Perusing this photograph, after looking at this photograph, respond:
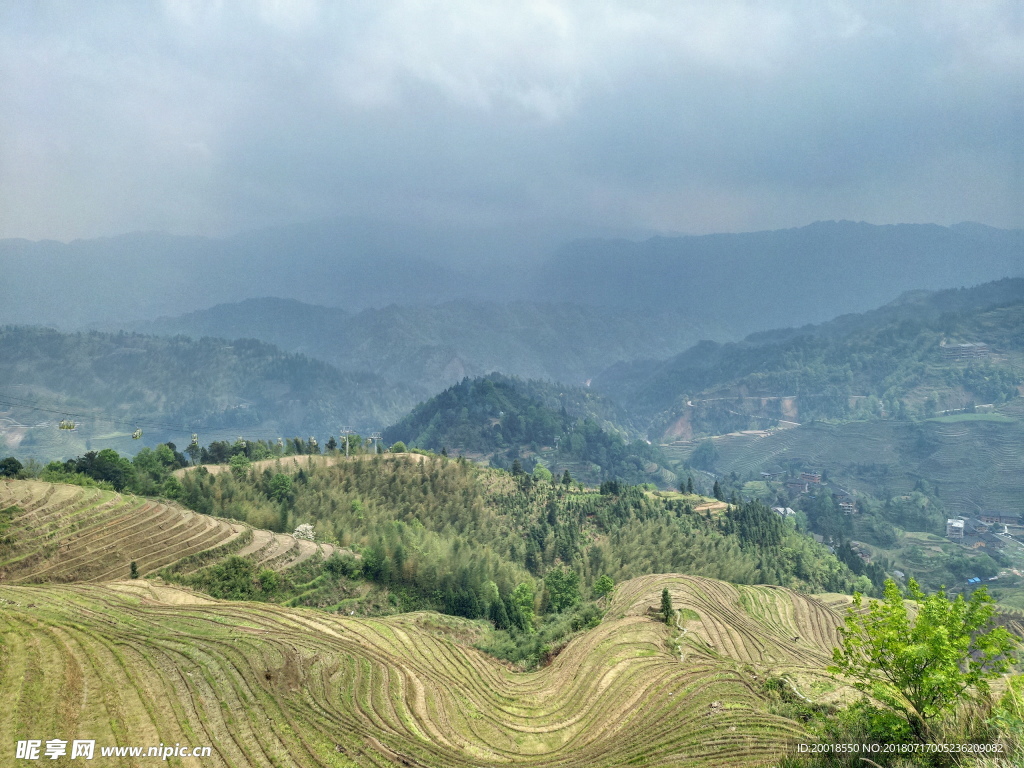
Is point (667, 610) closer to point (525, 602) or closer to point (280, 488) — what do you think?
point (525, 602)

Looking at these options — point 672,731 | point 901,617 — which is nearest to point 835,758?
point 901,617

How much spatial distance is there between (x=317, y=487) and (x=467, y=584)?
3439 cm

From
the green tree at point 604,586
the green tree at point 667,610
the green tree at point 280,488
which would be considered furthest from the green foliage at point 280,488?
the green tree at point 667,610

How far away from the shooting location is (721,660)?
40.8 metres

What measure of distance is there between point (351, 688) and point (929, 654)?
27.4 m

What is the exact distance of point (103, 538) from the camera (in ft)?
167

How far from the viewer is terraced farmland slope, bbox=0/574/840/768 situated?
25172mm

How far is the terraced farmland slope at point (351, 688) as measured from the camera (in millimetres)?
25172

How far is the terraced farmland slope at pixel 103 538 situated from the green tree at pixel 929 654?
52.2 metres

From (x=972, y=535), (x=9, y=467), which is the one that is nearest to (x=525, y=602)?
(x=9, y=467)

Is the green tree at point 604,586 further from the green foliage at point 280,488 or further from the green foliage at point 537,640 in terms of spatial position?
the green foliage at point 280,488

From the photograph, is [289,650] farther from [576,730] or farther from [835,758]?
[835,758]

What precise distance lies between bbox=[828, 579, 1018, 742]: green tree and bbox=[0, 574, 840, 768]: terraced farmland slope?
7.61m

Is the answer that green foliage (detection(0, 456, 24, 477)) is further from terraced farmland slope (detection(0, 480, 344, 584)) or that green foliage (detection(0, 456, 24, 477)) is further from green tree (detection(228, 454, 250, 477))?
green tree (detection(228, 454, 250, 477))
